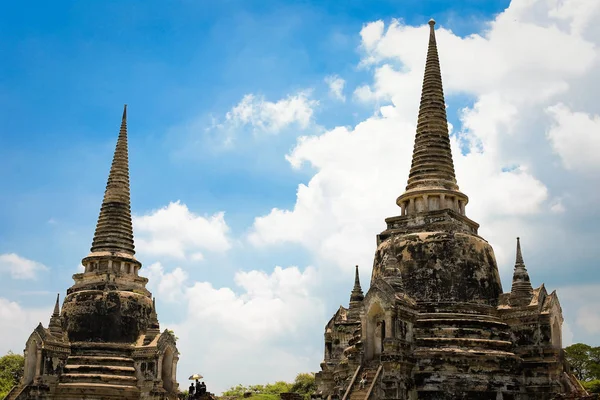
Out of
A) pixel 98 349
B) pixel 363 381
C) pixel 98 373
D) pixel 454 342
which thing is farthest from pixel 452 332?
pixel 98 349

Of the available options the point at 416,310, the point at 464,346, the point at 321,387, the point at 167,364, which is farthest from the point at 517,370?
the point at 167,364

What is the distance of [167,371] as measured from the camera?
43281mm

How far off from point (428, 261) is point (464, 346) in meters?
4.48

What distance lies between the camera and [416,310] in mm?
34219

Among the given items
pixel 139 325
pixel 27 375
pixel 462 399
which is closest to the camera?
pixel 462 399

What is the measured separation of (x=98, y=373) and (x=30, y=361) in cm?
388

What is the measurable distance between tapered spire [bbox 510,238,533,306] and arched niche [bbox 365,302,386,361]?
22.0 ft

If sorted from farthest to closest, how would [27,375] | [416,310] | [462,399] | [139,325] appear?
1. [139,325]
2. [27,375]
3. [416,310]
4. [462,399]

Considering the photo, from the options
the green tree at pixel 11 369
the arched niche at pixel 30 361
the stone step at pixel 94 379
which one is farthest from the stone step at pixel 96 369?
the green tree at pixel 11 369

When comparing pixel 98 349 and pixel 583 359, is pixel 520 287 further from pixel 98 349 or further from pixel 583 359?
pixel 583 359

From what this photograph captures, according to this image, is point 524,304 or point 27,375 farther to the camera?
point 27,375

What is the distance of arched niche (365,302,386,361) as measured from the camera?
3284 cm

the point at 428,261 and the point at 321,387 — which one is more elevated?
the point at 428,261

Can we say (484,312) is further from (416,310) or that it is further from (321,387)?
(321,387)
